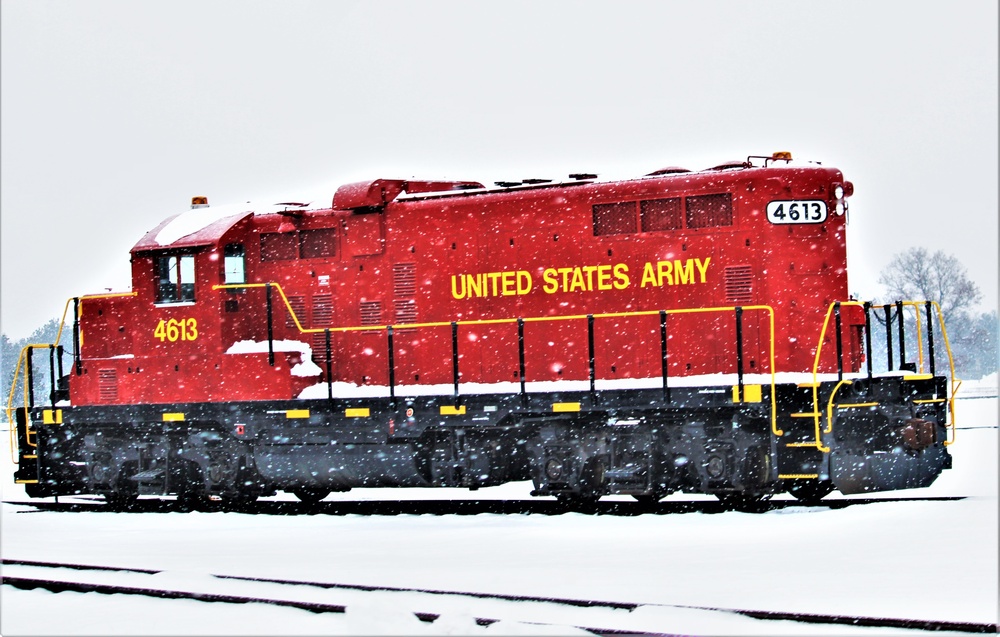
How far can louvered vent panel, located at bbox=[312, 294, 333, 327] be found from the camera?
13.2 m

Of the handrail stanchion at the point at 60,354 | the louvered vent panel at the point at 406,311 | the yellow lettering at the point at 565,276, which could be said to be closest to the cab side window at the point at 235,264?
the louvered vent panel at the point at 406,311

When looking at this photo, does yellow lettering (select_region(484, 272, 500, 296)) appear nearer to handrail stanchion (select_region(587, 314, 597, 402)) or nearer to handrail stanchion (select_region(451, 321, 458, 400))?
handrail stanchion (select_region(451, 321, 458, 400))

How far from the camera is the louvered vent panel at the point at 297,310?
1337 centimetres

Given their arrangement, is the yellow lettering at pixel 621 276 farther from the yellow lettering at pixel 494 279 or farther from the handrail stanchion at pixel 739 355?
the handrail stanchion at pixel 739 355

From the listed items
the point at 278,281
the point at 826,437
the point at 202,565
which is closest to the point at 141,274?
the point at 278,281

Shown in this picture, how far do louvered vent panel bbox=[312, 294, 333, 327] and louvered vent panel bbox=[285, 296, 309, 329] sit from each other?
14cm

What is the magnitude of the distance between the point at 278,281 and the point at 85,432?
114 inches

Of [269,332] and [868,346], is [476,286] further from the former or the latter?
[868,346]

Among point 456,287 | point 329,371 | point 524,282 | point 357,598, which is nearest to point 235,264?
point 329,371

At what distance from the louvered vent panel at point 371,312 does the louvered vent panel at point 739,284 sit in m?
3.64

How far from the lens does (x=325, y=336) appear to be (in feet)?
43.1

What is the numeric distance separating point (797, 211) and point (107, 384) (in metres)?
7.67

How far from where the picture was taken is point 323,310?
522 inches

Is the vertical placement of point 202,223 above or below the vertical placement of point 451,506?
above
